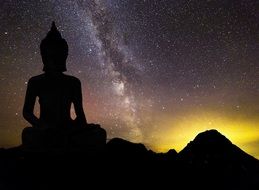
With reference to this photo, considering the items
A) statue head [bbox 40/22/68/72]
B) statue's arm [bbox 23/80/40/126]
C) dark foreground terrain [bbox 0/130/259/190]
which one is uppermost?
statue head [bbox 40/22/68/72]

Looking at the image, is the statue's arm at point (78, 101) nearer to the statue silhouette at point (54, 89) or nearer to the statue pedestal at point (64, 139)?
the statue silhouette at point (54, 89)

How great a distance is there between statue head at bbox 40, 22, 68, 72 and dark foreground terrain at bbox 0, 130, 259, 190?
2.58 metres

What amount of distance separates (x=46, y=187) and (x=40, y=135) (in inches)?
74.2

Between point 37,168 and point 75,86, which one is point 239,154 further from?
point 37,168

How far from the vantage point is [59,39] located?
34.3ft

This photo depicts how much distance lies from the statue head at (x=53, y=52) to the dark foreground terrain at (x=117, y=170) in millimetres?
2583

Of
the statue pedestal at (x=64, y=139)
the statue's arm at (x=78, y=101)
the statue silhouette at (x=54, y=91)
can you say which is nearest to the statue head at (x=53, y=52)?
the statue silhouette at (x=54, y=91)

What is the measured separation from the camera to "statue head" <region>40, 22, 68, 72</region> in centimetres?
1018

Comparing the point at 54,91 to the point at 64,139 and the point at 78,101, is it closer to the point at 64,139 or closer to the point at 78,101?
the point at 78,101

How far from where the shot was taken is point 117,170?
750 centimetres

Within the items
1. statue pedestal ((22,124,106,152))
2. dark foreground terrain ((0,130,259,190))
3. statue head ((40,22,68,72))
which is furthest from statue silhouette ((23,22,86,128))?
dark foreground terrain ((0,130,259,190))

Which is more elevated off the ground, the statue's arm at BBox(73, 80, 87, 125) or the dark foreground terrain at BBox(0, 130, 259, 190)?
the statue's arm at BBox(73, 80, 87, 125)

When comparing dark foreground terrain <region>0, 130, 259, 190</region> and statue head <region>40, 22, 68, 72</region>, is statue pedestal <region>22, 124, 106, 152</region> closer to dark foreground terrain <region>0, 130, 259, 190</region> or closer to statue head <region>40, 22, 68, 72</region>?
dark foreground terrain <region>0, 130, 259, 190</region>

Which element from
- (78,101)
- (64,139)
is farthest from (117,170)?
(78,101)
